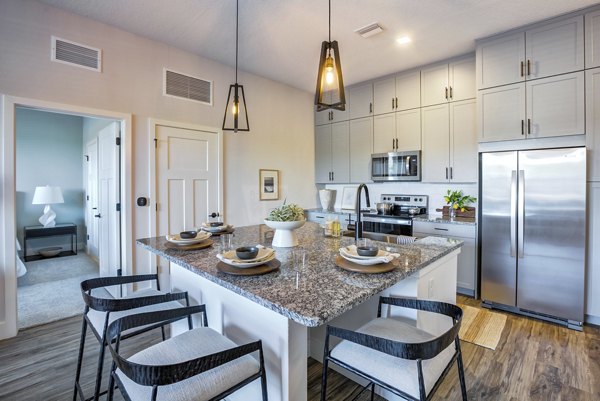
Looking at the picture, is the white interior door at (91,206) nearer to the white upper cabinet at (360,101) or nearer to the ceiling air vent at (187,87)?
the ceiling air vent at (187,87)

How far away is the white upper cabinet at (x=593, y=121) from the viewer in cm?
265

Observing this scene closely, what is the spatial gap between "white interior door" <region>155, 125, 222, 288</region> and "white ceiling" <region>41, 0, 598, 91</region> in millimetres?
1027

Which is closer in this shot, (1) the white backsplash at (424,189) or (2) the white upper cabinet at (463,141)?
(2) the white upper cabinet at (463,141)

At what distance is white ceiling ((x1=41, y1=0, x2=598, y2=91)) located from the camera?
2600 millimetres

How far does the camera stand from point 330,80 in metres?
1.92

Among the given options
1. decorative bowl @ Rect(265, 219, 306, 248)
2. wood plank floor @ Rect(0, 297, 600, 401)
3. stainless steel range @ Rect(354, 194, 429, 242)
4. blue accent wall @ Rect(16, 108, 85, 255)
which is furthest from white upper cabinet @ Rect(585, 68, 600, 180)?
blue accent wall @ Rect(16, 108, 85, 255)

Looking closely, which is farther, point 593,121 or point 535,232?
point 535,232

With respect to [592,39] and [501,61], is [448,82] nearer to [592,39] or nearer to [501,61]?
[501,61]

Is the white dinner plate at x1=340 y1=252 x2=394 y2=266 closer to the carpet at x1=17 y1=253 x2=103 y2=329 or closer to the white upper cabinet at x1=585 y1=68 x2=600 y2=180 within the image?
the white upper cabinet at x1=585 y1=68 x2=600 y2=180

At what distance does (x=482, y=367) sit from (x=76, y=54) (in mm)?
4343

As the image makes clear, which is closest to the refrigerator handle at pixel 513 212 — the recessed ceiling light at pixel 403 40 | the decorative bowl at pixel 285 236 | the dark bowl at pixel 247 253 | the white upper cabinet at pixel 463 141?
the white upper cabinet at pixel 463 141

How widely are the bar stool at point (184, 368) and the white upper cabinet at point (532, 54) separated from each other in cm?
358

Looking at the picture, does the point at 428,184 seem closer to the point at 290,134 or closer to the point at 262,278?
the point at 290,134

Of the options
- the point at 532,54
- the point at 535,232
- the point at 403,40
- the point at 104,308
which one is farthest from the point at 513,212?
the point at 104,308
